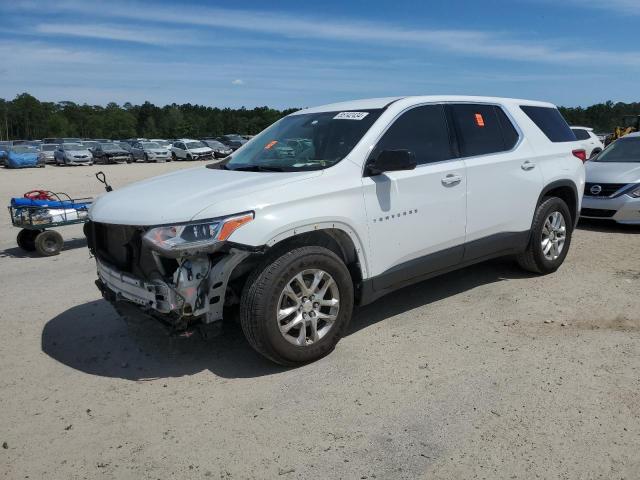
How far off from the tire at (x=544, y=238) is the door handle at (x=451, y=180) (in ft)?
4.51

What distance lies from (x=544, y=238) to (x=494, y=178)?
1.27 metres

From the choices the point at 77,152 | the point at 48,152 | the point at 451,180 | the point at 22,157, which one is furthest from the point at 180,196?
the point at 48,152

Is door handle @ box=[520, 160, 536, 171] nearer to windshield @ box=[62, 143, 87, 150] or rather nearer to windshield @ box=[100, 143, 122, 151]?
windshield @ box=[62, 143, 87, 150]

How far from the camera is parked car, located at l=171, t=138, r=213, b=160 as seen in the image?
4034cm

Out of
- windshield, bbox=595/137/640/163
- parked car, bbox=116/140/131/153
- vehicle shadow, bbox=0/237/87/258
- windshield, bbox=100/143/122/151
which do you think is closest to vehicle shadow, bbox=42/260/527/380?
vehicle shadow, bbox=0/237/87/258

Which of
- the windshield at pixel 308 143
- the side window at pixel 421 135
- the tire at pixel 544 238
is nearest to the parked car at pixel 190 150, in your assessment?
the windshield at pixel 308 143

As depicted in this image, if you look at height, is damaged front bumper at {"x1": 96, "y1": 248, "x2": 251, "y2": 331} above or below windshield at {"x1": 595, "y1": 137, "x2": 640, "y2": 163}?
below

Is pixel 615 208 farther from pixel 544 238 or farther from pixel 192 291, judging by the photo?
pixel 192 291

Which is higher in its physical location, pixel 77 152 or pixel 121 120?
pixel 121 120

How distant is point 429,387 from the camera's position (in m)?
3.60

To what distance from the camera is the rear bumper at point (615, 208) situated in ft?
27.7

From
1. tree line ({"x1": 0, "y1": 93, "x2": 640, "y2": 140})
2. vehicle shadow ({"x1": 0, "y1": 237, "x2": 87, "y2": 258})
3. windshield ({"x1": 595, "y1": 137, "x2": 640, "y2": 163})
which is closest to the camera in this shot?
vehicle shadow ({"x1": 0, "y1": 237, "x2": 87, "y2": 258})

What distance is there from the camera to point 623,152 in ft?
32.5

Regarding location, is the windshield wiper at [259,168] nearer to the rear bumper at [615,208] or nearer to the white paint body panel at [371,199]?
the white paint body panel at [371,199]
